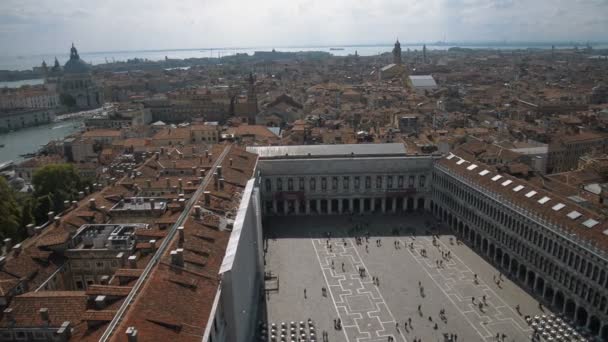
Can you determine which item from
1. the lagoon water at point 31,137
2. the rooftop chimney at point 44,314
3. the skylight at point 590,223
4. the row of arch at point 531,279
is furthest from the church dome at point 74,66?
the skylight at point 590,223

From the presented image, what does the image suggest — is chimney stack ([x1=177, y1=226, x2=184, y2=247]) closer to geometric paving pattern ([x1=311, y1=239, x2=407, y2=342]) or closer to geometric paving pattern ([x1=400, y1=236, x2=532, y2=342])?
A: geometric paving pattern ([x1=311, y1=239, x2=407, y2=342])

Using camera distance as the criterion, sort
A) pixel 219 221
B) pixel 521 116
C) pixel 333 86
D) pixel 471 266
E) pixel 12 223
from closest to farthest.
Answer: pixel 219 221 → pixel 12 223 → pixel 471 266 → pixel 521 116 → pixel 333 86

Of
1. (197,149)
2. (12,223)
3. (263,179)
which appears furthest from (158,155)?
(12,223)

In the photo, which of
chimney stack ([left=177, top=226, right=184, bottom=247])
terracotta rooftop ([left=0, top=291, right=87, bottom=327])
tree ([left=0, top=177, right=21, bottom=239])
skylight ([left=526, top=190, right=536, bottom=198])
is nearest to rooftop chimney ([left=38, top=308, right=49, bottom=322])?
terracotta rooftop ([left=0, top=291, right=87, bottom=327])

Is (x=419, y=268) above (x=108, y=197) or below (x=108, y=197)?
below

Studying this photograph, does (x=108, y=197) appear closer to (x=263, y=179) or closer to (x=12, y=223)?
(x=12, y=223)
